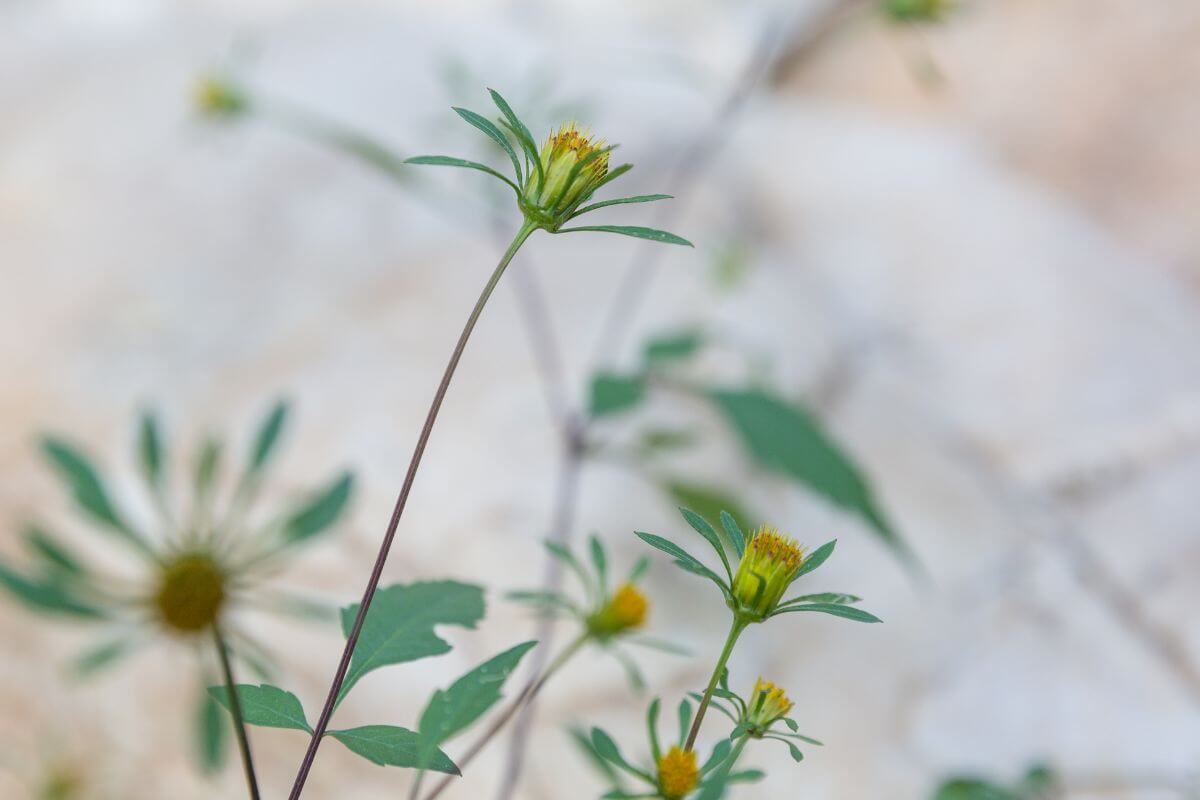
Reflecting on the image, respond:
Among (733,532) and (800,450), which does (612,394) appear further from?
(733,532)

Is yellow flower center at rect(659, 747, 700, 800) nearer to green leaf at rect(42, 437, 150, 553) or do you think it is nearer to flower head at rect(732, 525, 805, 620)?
flower head at rect(732, 525, 805, 620)

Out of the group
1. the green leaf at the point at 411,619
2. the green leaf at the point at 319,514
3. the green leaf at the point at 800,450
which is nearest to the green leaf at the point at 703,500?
the green leaf at the point at 800,450

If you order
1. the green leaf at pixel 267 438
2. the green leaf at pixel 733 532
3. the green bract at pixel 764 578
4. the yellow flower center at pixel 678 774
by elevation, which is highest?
the green leaf at pixel 267 438

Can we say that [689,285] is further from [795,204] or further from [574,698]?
[574,698]

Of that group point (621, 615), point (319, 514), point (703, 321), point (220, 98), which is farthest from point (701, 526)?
point (703, 321)

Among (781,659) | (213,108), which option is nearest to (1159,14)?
(781,659)

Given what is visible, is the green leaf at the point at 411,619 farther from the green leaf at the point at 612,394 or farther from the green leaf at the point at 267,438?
the green leaf at the point at 612,394

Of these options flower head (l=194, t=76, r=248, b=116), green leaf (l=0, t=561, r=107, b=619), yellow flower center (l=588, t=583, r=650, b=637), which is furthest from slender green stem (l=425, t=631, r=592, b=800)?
flower head (l=194, t=76, r=248, b=116)

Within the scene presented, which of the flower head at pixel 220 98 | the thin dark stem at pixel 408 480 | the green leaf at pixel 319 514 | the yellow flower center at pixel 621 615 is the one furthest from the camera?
the flower head at pixel 220 98
